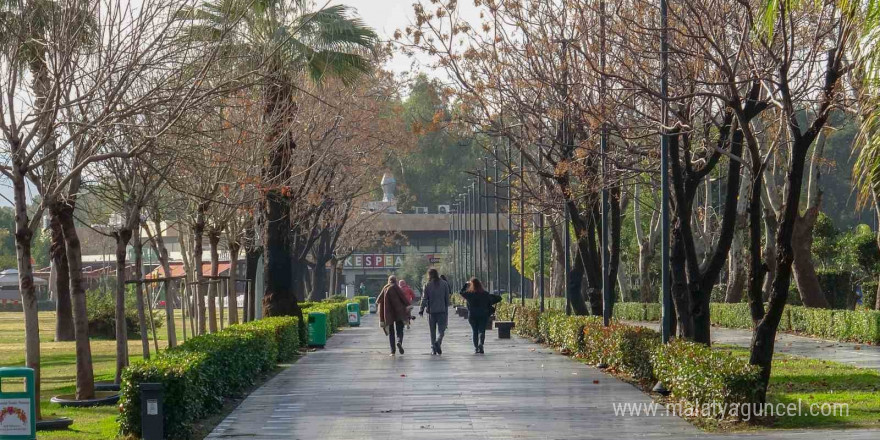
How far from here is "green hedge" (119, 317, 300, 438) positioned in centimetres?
1235

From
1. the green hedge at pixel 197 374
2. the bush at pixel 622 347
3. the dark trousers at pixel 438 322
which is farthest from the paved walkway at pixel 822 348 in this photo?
the green hedge at pixel 197 374

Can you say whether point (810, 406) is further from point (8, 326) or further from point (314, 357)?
point (8, 326)

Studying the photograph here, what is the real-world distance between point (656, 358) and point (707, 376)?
289 centimetres

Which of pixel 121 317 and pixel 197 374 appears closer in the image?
pixel 197 374

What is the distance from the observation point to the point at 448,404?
15352mm

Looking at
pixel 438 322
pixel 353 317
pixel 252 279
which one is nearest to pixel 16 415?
pixel 438 322

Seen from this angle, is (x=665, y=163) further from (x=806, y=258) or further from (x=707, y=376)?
(x=806, y=258)

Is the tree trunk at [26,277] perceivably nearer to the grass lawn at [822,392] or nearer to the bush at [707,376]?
the bush at [707,376]

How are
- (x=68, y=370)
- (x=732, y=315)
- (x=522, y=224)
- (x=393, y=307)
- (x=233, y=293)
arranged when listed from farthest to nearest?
(x=522, y=224), (x=732, y=315), (x=233, y=293), (x=393, y=307), (x=68, y=370)

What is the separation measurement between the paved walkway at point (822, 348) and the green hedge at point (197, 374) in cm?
1036

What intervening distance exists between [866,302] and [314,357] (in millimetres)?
20396

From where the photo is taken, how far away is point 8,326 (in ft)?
167

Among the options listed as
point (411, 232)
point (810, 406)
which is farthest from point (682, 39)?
point (411, 232)

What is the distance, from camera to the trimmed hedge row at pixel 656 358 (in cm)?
1253
